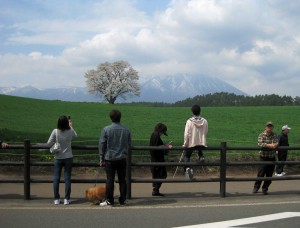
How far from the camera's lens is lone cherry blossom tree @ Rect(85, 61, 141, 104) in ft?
305

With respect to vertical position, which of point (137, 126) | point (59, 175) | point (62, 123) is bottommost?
point (59, 175)

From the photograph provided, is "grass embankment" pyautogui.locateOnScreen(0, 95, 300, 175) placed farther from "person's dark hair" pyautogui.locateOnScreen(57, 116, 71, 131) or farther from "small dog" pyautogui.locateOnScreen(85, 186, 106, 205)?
"small dog" pyautogui.locateOnScreen(85, 186, 106, 205)

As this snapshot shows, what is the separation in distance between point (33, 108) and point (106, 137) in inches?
1415

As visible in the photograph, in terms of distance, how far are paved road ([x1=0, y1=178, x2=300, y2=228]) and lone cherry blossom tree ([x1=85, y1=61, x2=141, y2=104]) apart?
82.0 metres

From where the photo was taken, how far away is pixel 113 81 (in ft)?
308

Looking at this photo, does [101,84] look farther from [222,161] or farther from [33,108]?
[222,161]

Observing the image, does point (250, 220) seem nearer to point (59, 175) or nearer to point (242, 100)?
point (59, 175)

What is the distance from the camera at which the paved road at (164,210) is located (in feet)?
24.2

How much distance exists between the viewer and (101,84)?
94.4 metres

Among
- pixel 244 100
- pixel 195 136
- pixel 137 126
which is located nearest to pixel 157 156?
pixel 195 136

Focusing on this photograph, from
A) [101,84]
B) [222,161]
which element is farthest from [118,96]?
[222,161]

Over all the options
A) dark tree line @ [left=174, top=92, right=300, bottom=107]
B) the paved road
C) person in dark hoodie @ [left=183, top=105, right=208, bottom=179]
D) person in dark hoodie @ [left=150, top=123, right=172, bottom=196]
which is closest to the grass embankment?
the paved road

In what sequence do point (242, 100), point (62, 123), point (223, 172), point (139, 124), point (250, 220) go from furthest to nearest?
1. point (242, 100)
2. point (139, 124)
3. point (223, 172)
4. point (62, 123)
5. point (250, 220)

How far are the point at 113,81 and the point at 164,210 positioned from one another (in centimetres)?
8633
